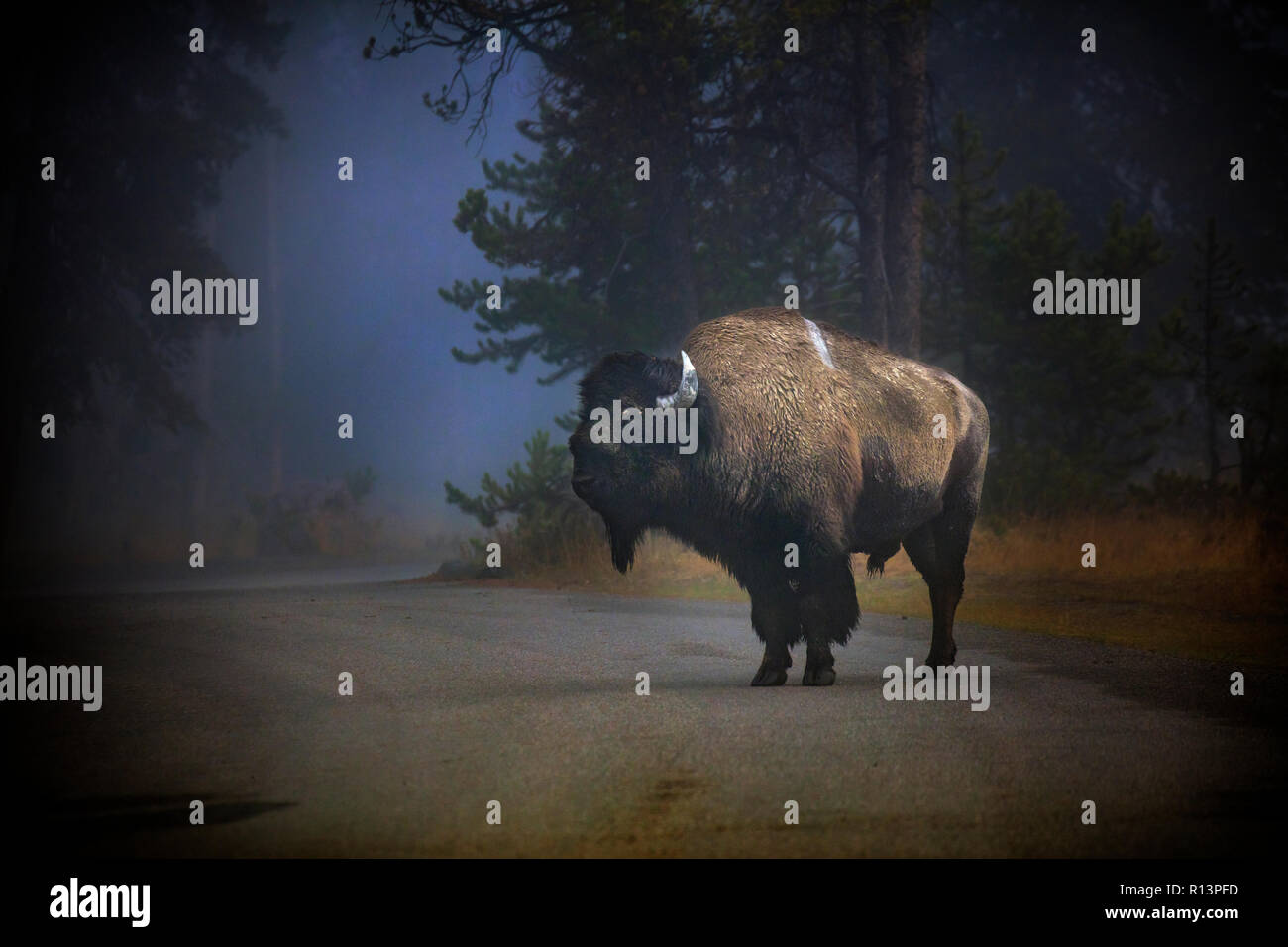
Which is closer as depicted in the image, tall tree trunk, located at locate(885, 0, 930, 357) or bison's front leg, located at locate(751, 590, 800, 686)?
bison's front leg, located at locate(751, 590, 800, 686)

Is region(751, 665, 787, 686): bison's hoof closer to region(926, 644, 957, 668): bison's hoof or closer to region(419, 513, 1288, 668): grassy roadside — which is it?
region(926, 644, 957, 668): bison's hoof

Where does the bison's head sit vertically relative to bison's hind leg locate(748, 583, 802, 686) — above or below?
above

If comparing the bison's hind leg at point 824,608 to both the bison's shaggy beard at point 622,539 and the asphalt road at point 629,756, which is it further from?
the bison's shaggy beard at point 622,539

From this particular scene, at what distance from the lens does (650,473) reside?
27.2ft

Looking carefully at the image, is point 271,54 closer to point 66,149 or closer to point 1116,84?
point 66,149

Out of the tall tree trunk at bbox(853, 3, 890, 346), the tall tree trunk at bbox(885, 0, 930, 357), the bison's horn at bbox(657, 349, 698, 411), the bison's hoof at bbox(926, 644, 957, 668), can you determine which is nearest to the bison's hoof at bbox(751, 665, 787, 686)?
the bison's hoof at bbox(926, 644, 957, 668)

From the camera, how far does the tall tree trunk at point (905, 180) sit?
64.6ft

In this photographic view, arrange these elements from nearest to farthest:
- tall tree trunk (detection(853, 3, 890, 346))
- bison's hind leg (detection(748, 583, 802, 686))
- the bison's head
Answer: the bison's head, bison's hind leg (detection(748, 583, 802, 686)), tall tree trunk (detection(853, 3, 890, 346))

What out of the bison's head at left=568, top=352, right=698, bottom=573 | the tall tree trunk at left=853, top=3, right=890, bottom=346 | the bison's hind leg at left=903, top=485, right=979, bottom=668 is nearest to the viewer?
the bison's head at left=568, top=352, right=698, bottom=573

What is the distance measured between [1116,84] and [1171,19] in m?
2.90

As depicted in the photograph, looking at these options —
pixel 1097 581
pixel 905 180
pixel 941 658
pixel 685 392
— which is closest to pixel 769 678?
pixel 941 658

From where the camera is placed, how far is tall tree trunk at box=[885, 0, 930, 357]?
19.7 meters

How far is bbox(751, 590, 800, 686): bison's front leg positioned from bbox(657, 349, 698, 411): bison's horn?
145 cm

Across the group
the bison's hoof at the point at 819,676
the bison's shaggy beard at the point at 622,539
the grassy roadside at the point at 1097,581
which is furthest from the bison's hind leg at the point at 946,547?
the bison's shaggy beard at the point at 622,539
